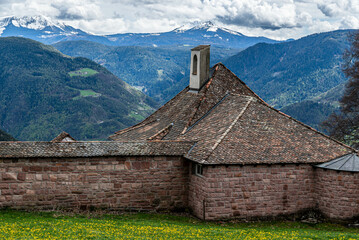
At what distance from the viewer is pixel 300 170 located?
19781 mm

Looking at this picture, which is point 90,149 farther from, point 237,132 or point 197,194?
point 237,132

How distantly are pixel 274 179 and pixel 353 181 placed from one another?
307 centimetres

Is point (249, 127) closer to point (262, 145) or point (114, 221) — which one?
point (262, 145)

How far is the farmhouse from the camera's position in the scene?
719 inches

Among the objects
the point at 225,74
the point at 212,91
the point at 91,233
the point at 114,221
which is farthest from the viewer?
the point at 225,74

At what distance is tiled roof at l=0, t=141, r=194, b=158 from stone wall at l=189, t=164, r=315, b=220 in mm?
1648

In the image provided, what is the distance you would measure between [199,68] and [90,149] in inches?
429

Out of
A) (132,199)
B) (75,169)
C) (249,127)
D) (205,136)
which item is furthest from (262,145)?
(75,169)

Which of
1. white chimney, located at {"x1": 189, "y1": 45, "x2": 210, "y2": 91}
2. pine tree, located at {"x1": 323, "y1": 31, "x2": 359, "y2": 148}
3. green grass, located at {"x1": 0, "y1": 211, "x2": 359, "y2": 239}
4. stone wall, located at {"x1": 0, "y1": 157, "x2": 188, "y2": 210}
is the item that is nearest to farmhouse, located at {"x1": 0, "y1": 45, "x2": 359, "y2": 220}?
stone wall, located at {"x1": 0, "y1": 157, "x2": 188, "y2": 210}

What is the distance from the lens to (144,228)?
1605 cm

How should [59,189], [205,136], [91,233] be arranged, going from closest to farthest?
[91,233]
[59,189]
[205,136]

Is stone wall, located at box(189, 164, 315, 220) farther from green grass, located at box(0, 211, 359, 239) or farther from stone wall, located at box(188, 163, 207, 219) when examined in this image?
green grass, located at box(0, 211, 359, 239)

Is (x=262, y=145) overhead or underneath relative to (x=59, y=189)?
overhead

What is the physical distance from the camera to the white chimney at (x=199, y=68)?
1086 inches
